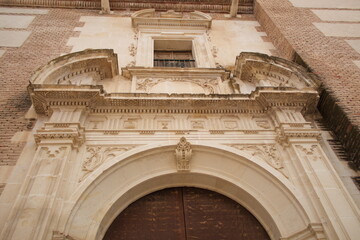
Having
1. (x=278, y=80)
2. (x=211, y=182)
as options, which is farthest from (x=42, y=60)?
(x=278, y=80)

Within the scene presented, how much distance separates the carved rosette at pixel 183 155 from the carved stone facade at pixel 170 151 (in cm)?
2

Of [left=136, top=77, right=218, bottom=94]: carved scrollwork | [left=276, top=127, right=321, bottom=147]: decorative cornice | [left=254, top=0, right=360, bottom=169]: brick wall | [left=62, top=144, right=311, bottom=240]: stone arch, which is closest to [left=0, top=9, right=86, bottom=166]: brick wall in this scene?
[left=62, top=144, right=311, bottom=240]: stone arch

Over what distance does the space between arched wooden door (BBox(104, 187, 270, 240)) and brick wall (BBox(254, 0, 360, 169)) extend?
2187mm

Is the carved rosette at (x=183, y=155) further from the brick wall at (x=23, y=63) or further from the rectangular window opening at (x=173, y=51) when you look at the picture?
the rectangular window opening at (x=173, y=51)

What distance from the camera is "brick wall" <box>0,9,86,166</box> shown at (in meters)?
5.15

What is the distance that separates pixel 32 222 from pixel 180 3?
8805 millimetres

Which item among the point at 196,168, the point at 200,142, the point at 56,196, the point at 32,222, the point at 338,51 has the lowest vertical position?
the point at 32,222

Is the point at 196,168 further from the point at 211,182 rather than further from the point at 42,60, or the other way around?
the point at 42,60

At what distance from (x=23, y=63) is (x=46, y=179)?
3937mm

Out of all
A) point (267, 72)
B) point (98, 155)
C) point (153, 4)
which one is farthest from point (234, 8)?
point (98, 155)

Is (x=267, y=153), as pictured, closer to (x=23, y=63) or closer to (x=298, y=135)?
(x=298, y=135)

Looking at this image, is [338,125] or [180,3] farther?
[180,3]

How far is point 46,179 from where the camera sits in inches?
163

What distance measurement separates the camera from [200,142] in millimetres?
5102
